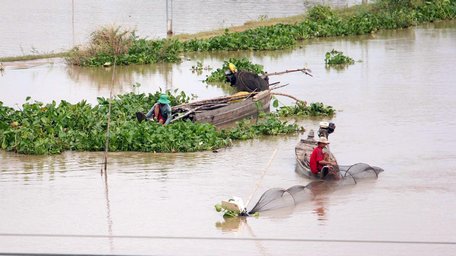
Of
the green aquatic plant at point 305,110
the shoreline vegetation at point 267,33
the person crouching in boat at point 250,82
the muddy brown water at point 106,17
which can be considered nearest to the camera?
the green aquatic plant at point 305,110

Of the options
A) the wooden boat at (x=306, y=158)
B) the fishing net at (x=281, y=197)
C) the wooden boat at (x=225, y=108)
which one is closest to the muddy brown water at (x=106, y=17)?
the wooden boat at (x=225, y=108)

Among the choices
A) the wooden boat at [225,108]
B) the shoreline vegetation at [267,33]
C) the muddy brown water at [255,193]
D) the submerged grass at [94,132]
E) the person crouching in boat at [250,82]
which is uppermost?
the shoreline vegetation at [267,33]

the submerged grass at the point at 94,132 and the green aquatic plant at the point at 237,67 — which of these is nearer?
the submerged grass at the point at 94,132

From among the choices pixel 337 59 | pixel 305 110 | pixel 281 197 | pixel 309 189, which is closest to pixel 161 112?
pixel 305 110

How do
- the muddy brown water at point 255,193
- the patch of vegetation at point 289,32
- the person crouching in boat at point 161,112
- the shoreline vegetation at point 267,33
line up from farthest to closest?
the patch of vegetation at point 289,32 → the shoreline vegetation at point 267,33 → the person crouching in boat at point 161,112 → the muddy brown water at point 255,193

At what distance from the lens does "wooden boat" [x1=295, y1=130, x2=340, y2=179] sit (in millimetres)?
16422

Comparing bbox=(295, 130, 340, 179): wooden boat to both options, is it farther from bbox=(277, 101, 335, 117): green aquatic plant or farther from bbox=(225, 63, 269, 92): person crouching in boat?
bbox=(225, 63, 269, 92): person crouching in boat

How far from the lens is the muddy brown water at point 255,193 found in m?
13.3

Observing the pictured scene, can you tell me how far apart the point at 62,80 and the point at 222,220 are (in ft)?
48.3

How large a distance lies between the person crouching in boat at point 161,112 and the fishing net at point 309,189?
4.13m

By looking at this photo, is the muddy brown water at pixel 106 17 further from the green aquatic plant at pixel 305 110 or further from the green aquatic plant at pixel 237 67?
the green aquatic plant at pixel 305 110

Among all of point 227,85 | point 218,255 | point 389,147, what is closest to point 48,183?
point 218,255

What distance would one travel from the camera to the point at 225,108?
68.0 feet

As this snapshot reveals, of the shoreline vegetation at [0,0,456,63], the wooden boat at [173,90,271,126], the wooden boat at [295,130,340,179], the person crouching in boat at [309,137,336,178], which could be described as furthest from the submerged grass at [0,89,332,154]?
the shoreline vegetation at [0,0,456,63]
